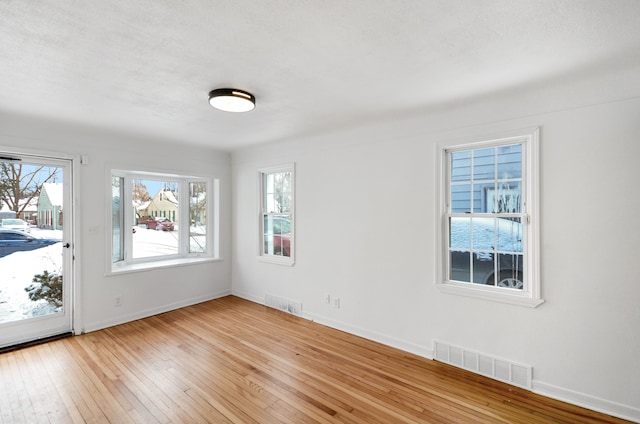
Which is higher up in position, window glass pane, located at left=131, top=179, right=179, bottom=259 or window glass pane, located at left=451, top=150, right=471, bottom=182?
window glass pane, located at left=451, top=150, right=471, bottom=182

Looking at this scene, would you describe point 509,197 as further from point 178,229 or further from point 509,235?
point 178,229

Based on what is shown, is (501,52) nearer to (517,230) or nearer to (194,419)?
(517,230)

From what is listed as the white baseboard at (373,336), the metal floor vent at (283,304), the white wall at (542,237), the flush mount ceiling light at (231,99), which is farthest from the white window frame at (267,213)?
the flush mount ceiling light at (231,99)

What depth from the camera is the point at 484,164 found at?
2.92 metres

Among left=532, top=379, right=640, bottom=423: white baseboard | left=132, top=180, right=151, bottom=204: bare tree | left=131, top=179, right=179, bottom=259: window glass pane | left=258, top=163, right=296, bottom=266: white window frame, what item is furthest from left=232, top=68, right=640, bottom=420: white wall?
left=132, top=180, right=151, bottom=204: bare tree

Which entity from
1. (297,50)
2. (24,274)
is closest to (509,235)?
(297,50)

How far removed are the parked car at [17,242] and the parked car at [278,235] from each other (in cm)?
273

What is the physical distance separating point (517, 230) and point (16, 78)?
4232mm

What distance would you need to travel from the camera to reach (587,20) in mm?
1626

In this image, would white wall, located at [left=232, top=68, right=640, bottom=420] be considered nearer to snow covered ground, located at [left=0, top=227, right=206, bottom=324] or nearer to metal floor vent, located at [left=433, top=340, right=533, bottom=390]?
metal floor vent, located at [left=433, top=340, right=533, bottom=390]

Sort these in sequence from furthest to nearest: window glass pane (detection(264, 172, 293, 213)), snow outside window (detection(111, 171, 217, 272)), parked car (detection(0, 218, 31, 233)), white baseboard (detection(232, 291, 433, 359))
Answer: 1. window glass pane (detection(264, 172, 293, 213))
2. snow outside window (detection(111, 171, 217, 272))
3. parked car (detection(0, 218, 31, 233))
4. white baseboard (detection(232, 291, 433, 359))

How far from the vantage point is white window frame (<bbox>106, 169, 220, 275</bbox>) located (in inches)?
168

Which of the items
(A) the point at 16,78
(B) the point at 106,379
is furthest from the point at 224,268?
(A) the point at 16,78

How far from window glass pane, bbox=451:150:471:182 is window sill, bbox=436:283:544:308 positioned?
3.47 feet
